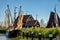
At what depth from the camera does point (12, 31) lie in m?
24.8

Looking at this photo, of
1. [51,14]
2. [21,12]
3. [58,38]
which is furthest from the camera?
[21,12]

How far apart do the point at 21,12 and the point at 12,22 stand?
338 cm

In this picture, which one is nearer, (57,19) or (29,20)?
(57,19)

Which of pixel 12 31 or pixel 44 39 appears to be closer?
pixel 44 39

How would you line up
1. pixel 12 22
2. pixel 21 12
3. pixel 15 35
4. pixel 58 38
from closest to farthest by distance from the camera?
1. pixel 58 38
2. pixel 15 35
3. pixel 21 12
4. pixel 12 22

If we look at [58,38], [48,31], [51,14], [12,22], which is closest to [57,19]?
[51,14]

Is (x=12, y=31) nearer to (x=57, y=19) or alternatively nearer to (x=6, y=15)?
(x=57, y=19)

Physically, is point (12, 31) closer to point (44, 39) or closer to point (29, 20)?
point (44, 39)

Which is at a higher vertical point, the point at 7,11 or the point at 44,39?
the point at 7,11

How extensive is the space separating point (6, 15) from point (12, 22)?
410 cm

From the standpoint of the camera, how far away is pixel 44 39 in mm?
16828

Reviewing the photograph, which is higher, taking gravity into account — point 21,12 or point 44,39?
point 21,12

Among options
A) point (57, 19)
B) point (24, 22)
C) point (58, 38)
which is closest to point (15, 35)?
point (58, 38)

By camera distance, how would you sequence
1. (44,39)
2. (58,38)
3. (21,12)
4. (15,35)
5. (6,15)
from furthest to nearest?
(6,15), (21,12), (15,35), (44,39), (58,38)
